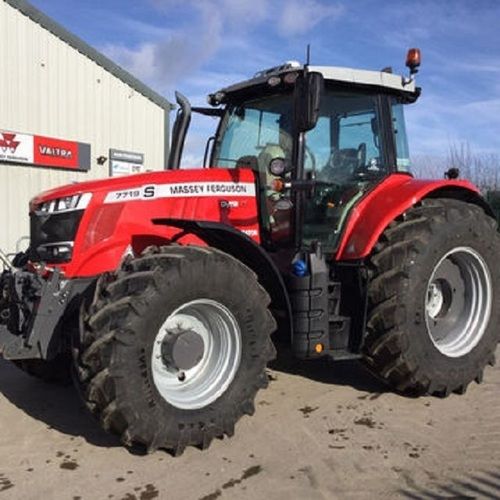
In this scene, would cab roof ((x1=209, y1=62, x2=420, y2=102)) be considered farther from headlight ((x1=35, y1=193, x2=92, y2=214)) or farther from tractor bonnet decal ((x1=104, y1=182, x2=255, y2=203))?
headlight ((x1=35, y1=193, x2=92, y2=214))

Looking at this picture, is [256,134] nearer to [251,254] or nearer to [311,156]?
[311,156]

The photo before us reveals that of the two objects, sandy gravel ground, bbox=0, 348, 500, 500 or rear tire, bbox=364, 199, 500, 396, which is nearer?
sandy gravel ground, bbox=0, 348, 500, 500

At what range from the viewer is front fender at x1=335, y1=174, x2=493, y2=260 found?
4.88m

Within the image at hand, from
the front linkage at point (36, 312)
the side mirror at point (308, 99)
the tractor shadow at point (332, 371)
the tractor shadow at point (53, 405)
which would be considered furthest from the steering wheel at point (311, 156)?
the tractor shadow at point (53, 405)

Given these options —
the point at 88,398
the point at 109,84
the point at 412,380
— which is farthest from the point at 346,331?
the point at 109,84

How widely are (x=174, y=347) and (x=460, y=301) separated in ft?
8.69

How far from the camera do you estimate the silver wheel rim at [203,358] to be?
4141 millimetres

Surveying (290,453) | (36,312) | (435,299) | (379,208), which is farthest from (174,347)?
(435,299)

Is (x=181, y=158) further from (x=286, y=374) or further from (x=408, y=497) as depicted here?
(x=408, y=497)

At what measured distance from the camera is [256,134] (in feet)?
18.0

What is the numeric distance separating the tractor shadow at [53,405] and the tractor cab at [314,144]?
71.6 inches

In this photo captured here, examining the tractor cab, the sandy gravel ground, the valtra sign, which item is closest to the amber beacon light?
the tractor cab

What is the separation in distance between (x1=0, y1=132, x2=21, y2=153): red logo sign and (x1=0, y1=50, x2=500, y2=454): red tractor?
23.3 feet

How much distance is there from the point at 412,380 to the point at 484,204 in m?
1.79
